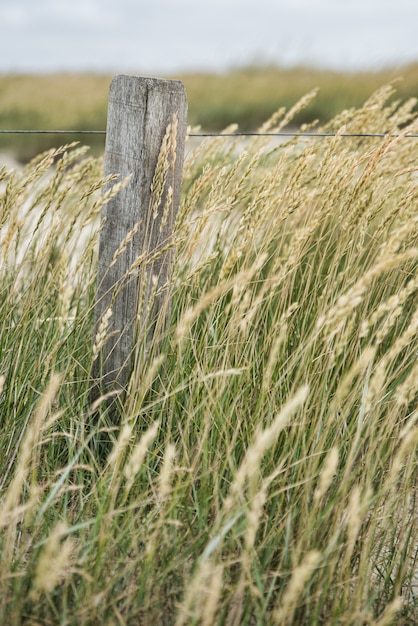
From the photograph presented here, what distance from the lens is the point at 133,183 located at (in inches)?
88.6

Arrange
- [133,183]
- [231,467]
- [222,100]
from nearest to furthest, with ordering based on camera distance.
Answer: [231,467]
[133,183]
[222,100]

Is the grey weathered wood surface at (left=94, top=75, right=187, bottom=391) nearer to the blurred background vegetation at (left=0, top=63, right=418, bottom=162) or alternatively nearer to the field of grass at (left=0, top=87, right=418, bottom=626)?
the field of grass at (left=0, top=87, right=418, bottom=626)

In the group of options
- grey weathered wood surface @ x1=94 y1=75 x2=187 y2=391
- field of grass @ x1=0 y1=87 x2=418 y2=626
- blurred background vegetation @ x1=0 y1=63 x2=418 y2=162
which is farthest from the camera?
blurred background vegetation @ x1=0 y1=63 x2=418 y2=162

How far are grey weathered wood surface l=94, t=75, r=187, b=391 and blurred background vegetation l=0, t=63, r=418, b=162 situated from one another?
822 cm

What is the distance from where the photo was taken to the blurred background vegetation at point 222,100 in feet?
35.7

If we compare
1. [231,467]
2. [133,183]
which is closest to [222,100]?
[133,183]

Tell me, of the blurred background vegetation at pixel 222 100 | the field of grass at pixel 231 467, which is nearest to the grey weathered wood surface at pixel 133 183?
the field of grass at pixel 231 467

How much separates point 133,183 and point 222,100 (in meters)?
9.97

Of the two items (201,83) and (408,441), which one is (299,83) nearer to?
(201,83)

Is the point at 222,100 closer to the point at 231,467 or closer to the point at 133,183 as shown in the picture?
the point at 133,183

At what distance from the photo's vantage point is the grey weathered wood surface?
221cm

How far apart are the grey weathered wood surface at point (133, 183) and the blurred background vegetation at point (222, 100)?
8.22 meters

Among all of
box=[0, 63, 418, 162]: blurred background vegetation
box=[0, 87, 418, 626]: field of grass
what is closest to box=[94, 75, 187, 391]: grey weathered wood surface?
box=[0, 87, 418, 626]: field of grass

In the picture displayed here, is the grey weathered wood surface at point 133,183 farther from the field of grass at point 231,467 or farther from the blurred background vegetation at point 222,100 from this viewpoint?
the blurred background vegetation at point 222,100
